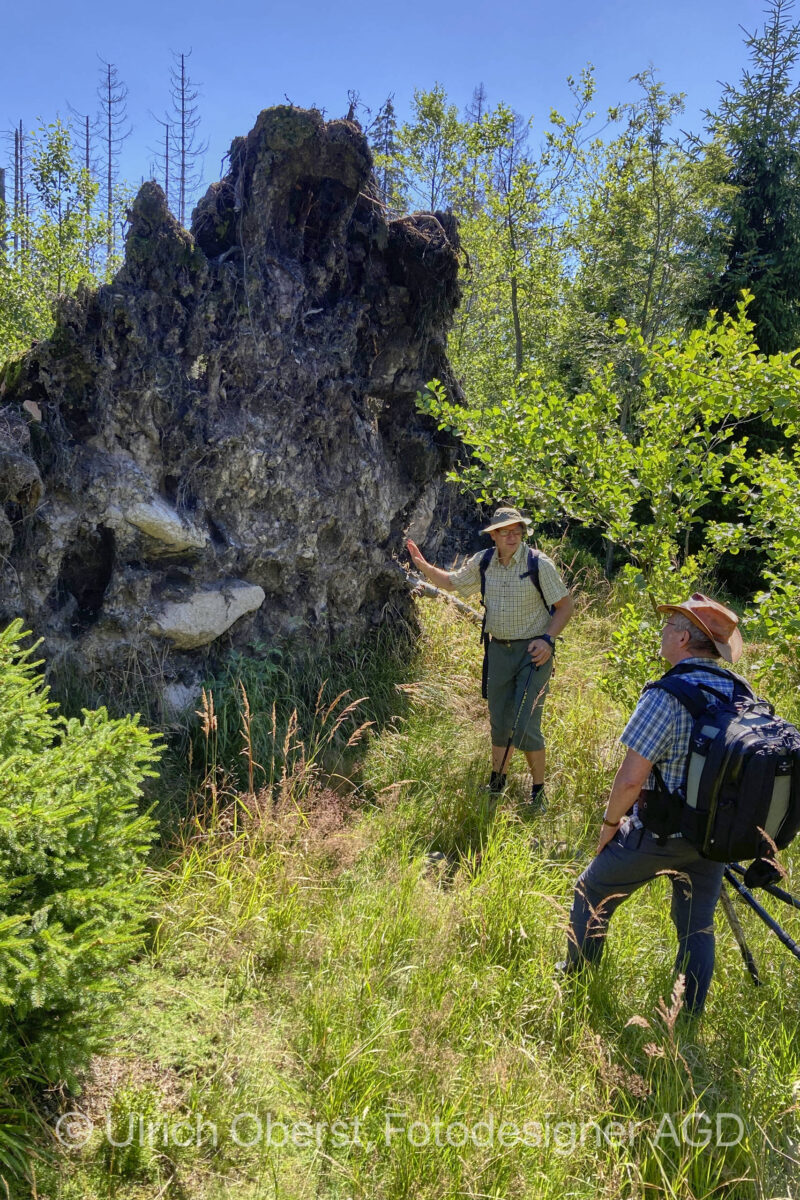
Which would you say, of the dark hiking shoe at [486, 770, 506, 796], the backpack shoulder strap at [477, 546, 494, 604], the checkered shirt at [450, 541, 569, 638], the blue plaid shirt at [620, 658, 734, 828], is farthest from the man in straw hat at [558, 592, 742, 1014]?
the backpack shoulder strap at [477, 546, 494, 604]

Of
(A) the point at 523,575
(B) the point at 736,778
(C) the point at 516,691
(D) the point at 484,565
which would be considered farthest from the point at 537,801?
(B) the point at 736,778

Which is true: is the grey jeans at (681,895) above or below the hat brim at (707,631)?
below

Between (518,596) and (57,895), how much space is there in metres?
3.24

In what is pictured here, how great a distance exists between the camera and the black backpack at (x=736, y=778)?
2.51 meters

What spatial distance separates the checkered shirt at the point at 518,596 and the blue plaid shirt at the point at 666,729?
73.0 inches

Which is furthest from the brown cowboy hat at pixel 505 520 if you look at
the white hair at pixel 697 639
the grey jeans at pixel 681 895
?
the grey jeans at pixel 681 895

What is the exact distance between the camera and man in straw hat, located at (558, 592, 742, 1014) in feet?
9.26

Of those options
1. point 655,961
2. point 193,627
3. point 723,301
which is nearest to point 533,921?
point 655,961

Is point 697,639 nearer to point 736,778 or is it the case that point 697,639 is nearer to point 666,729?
point 666,729

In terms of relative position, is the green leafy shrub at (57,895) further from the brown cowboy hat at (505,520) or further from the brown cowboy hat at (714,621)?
the brown cowboy hat at (505,520)

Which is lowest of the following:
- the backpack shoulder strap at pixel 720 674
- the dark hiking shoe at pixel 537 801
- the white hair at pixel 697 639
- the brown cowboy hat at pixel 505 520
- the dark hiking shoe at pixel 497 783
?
the dark hiking shoe at pixel 537 801

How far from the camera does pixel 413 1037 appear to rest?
107 inches

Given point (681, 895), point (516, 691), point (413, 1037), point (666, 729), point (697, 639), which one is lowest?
point (413, 1037)

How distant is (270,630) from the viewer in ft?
19.9
